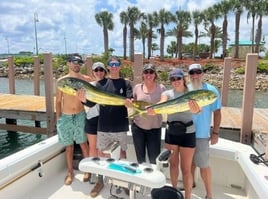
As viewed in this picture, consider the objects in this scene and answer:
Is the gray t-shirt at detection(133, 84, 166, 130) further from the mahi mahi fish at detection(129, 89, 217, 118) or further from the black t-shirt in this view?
the mahi mahi fish at detection(129, 89, 217, 118)

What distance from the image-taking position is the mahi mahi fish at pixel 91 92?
3020 mm

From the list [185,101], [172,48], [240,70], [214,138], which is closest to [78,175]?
[214,138]

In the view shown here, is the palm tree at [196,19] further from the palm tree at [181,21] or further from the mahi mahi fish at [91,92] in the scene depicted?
the mahi mahi fish at [91,92]

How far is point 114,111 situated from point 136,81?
3913 mm

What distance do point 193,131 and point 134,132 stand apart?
666mm

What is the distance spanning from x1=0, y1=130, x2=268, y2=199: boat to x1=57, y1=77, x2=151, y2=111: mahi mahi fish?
23.4 inches

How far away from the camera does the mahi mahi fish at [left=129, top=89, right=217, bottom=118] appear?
2721 millimetres

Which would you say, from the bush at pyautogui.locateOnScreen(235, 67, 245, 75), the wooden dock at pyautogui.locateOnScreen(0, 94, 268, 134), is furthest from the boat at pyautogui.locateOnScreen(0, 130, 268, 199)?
the bush at pyautogui.locateOnScreen(235, 67, 245, 75)

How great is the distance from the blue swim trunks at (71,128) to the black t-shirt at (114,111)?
46 cm

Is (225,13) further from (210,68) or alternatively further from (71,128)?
(71,128)

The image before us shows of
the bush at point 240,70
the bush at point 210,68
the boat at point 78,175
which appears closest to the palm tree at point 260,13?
the bush at point 240,70

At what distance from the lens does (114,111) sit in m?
3.36

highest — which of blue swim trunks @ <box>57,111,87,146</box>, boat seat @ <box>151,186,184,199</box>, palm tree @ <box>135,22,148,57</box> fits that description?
palm tree @ <box>135,22,148,57</box>

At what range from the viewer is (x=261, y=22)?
36.2 meters
